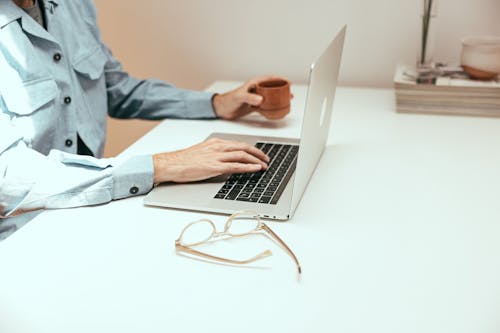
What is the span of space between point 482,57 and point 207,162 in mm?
815

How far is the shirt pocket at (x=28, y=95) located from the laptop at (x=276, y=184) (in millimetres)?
375

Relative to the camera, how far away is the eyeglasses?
98cm

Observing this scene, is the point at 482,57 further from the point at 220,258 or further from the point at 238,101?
the point at 220,258

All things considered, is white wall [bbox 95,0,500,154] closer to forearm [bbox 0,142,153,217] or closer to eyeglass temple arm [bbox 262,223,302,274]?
forearm [bbox 0,142,153,217]

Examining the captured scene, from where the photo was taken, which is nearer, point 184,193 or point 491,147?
point 184,193

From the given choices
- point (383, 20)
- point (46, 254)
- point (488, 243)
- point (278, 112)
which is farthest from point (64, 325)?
point (383, 20)

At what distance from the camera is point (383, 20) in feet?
5.88

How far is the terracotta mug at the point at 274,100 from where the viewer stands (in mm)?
1514

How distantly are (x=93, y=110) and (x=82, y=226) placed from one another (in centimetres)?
59

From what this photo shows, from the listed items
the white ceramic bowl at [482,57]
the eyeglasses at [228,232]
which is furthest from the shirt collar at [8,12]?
the white ceramic bowl at [482,57]

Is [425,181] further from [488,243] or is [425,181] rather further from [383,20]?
Result: [383,20]

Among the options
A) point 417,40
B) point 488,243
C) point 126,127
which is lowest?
point 126,127

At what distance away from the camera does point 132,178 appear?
3.89ft

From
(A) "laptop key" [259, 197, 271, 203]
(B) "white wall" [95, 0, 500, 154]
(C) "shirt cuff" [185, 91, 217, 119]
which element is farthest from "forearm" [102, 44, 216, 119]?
(A) "laptop key" [259, 197, 271, 203]
